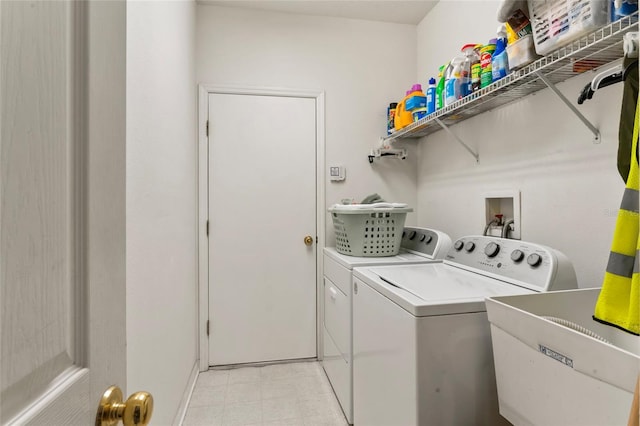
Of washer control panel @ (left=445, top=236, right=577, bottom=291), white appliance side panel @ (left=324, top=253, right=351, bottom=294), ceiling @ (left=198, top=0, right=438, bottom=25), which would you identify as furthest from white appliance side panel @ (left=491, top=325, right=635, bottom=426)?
ceiling @ (left=198, top=0, right=438, bottom=25)

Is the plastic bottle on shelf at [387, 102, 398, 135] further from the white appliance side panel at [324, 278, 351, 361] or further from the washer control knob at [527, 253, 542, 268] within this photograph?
the washer control knob at [527, 253, 542, 268]

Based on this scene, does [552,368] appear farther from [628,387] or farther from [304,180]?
[304,180]

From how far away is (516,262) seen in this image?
128 cm

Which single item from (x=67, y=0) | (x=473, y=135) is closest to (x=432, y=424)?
(x=67, y=0)

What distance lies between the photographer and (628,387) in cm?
55

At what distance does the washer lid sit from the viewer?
3.32 ft

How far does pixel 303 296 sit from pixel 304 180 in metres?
0.90

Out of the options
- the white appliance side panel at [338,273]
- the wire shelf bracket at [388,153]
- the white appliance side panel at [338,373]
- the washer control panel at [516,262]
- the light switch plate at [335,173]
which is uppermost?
the wire shelf bracket at [388,153]

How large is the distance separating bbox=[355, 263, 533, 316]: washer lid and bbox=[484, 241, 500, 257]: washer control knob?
0.11 meters

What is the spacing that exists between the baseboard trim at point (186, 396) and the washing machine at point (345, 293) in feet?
2.93

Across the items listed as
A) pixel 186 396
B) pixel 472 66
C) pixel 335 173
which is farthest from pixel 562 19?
pixel 186 396

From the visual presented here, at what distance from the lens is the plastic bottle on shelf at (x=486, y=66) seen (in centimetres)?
137

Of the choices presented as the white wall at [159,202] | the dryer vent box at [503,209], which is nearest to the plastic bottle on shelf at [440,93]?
the dryer vent box at [503,209]

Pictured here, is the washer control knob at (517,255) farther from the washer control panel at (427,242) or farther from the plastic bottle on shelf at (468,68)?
the plastic bottle on shelf at (468,68)
